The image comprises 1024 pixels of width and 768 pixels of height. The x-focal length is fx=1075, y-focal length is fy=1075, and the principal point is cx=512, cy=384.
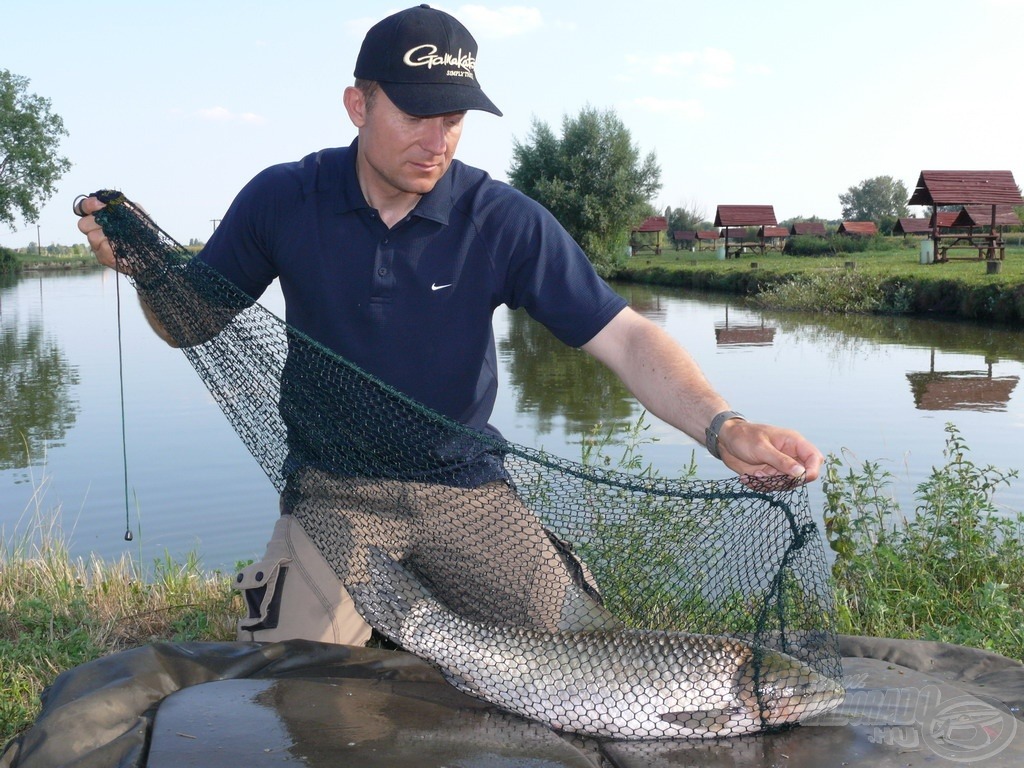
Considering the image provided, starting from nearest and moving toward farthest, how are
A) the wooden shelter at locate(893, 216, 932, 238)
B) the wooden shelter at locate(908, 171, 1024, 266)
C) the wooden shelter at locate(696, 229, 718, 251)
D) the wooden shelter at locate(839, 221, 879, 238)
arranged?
the wooden shelter at locate(908, 171, 1024, 266)
the wooden shelter at locate(893, 216, 932, 238)
the wooden shelter at locate(839, 221, 879, 238)
the wooden shelter at locate(696, 229, 718, 251)

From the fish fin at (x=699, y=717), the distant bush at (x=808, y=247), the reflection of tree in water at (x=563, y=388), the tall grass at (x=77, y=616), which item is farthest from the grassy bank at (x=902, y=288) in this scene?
the fish fin at (x=699, y=717)

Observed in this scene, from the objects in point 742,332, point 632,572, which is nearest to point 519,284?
point 632,572

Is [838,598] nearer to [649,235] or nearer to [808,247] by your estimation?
[808,247]

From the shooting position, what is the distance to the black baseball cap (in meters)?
3.52

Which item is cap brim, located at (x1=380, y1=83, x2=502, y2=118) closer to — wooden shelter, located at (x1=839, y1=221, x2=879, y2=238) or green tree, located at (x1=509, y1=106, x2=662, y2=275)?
green tree, located at (x1=509, y1=106, x2=662, y2=275)

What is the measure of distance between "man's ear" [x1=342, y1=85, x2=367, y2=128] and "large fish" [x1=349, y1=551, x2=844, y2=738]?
5.65 feet

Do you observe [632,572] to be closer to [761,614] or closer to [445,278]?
[761,614]

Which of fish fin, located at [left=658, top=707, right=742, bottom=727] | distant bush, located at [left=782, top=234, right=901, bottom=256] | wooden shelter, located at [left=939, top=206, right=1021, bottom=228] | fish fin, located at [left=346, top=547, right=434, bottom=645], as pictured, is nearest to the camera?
fish fin, located at [left=658, top=707, right=742, bottom=727]

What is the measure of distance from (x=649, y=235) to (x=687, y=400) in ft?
282

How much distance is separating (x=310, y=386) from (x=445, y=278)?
608mm

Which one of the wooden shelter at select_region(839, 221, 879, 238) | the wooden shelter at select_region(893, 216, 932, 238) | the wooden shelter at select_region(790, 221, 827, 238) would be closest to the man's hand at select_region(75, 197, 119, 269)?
the wooden shelter at select_region(893, 216, 932, 238)

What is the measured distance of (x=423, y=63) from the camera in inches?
139

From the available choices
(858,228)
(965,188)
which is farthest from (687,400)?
(858,228)

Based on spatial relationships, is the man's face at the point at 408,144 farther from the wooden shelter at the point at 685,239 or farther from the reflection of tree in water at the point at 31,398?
the wooden shelter at the point at 685,239
